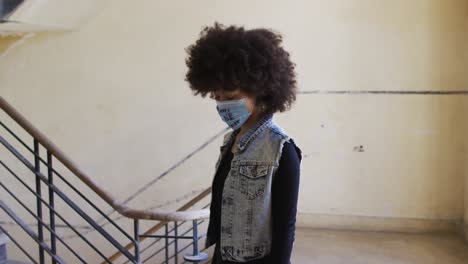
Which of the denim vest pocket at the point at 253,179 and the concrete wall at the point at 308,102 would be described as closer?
the denim vest pocket at the point at 253,179

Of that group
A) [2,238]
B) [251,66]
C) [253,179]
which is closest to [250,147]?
[253,179]

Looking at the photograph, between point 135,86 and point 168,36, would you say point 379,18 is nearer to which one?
point 168,36

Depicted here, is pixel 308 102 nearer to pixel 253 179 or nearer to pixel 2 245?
pixel 2 245

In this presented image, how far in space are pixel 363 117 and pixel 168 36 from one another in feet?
6.06

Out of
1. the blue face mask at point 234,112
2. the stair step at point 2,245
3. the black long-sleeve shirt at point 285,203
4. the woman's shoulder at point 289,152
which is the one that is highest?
the blue face mask at point 234,112

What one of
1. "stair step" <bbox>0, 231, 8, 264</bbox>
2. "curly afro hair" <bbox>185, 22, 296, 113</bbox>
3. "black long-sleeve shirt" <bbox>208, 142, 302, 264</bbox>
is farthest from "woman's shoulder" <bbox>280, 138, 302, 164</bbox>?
"stair step" <bbox>0, 231, 8, 264</bbox>

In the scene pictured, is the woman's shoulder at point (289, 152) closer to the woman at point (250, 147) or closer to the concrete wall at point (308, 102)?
the woman at point (250, 147)

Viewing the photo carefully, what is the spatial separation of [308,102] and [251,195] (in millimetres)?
3304

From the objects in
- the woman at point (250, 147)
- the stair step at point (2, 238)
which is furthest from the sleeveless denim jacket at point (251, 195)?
Result: the stair step at point (2, 238)

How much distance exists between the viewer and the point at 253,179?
4.36 ft

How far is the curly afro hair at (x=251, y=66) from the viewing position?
55.4 inches

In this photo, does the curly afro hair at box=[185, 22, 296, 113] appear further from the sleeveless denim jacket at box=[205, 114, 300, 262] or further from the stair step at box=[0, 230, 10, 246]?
the stair step at box=[0, 230, 10, 246]

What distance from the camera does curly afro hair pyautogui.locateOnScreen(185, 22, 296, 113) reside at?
1.41 metres

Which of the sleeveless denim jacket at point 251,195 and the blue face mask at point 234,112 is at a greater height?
the blue face mask at point 234,112
